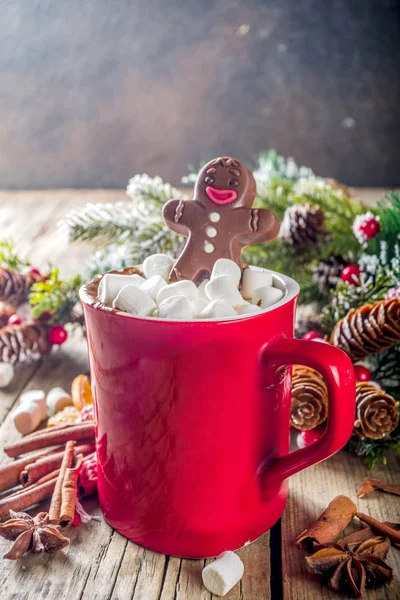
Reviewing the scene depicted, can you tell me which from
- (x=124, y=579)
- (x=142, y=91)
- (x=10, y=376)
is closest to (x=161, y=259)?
(x=124, y=579)

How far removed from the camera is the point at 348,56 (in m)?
2.87

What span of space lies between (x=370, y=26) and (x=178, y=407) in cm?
274

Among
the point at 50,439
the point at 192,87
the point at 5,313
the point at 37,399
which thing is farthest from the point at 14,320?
the point at 192,87

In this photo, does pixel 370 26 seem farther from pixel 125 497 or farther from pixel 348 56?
pixel 125 497

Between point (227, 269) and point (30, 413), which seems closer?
point (227, 269)

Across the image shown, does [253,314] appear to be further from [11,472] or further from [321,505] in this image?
[11,472]

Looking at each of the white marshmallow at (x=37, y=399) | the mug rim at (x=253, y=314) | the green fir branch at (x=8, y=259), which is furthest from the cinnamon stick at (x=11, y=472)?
the green fir branch at (x=8, y=259)

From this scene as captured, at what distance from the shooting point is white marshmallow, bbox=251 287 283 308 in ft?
1.98

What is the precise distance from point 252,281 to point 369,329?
0.73 ft

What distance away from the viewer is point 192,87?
2949 mm

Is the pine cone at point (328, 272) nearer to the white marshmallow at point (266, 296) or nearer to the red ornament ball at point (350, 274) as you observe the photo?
the red ornament ball at point (350, 274)

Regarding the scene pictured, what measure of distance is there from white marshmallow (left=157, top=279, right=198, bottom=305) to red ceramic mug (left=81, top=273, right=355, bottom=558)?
58 millimetres

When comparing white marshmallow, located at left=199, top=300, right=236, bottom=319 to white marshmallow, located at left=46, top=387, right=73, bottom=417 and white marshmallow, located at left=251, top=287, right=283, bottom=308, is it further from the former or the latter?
white marshmallow, located at left=46, top=387, right=73, bottom=417

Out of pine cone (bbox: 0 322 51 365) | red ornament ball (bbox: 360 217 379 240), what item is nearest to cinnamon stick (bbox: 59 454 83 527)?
pine cone (bbox: 0 322 51 365)
